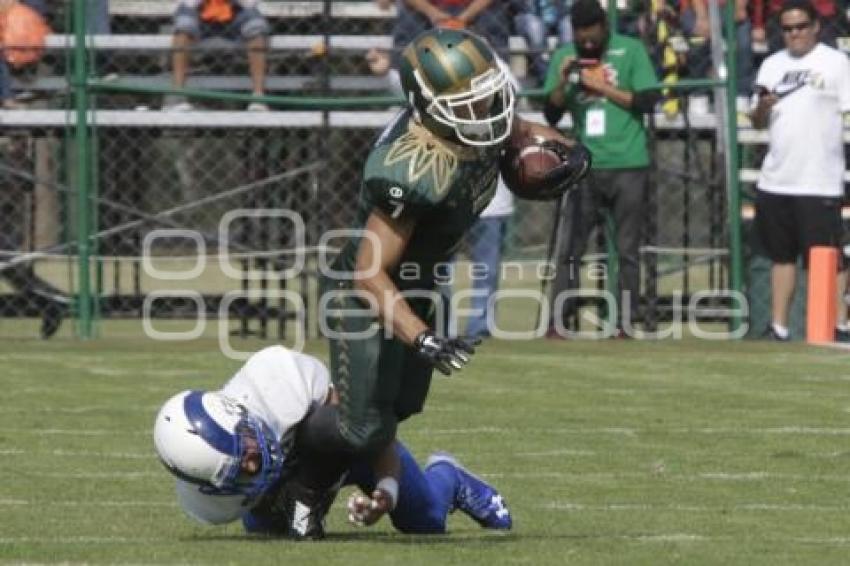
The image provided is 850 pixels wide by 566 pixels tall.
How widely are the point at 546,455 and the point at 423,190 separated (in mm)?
2792

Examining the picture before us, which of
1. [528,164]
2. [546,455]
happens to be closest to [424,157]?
[528,164]

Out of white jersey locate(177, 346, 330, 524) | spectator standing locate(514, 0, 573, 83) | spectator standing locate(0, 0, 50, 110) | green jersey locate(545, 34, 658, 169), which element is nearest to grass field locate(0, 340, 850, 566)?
white jersey locate(177, 346, 330, 524)

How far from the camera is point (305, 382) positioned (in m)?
6.94

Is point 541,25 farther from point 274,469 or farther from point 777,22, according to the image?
point 274,469

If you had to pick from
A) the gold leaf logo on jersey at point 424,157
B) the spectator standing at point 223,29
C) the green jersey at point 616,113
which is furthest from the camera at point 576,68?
the gold leaf logo on jersey at point 424,157

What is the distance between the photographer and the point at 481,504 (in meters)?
7.19

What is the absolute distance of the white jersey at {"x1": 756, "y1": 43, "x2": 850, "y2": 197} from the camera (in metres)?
13.8

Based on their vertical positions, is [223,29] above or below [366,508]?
above

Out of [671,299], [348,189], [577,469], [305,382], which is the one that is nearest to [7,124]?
[348,189]

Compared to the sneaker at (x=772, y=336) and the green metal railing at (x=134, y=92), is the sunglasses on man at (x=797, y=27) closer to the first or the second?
the green metal railing at (x=134, y=92)

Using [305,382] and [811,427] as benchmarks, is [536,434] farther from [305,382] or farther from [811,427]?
[305,382]

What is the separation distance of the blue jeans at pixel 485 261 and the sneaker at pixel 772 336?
166 centimetres

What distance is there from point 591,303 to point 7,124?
12.5ft

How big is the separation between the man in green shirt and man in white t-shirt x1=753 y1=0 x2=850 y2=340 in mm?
729
